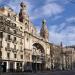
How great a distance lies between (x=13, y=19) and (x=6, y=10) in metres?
4.39

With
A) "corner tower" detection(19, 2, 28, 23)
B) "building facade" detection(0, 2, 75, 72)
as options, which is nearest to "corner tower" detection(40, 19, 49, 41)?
"building facade" detection(0, 2, 75, 72)

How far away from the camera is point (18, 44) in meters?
96.7

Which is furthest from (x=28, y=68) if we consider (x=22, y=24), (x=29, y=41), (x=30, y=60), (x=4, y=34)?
(x=4, y=34)

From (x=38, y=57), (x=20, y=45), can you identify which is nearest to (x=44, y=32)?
(x=38, y=57)

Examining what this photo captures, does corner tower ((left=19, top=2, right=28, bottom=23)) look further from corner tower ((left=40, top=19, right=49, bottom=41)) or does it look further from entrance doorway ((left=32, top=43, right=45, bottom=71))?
corner tower ((left=40, top=19, right=49, bottom=41))

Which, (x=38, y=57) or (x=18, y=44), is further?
(x=38, y=57)

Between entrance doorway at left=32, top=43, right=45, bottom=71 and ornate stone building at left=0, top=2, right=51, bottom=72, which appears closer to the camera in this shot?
ornate stone building at left=0, top=2, right=51, bottom=72

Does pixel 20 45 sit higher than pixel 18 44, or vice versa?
pixel 18 44

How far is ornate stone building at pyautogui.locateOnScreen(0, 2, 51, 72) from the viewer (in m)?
87.2

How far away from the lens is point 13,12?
332 feet

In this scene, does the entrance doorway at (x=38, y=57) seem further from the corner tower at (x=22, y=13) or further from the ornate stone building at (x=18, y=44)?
the corner tower at (x=22, y=13)

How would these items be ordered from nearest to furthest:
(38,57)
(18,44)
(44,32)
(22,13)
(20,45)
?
(18,44)
(20,45)
(22,13)
(38,57)
(44,32)

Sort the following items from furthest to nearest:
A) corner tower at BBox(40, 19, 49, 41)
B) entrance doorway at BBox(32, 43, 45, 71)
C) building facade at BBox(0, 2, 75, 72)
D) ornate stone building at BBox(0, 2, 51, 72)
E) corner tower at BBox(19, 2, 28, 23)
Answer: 1. corner tower at BBox(40, 19, 49, 41)
2. entrance doorway at BBox(32, 43, 45, 71)
3. corner tower at BBox(19, 2, 28, 23)
4. building facade at BBox(0, 2, 75, 72)
5. ornate stone building at BBox(0, 2, 51, 72)

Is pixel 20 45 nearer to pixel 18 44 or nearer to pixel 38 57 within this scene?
pixel 18 44
